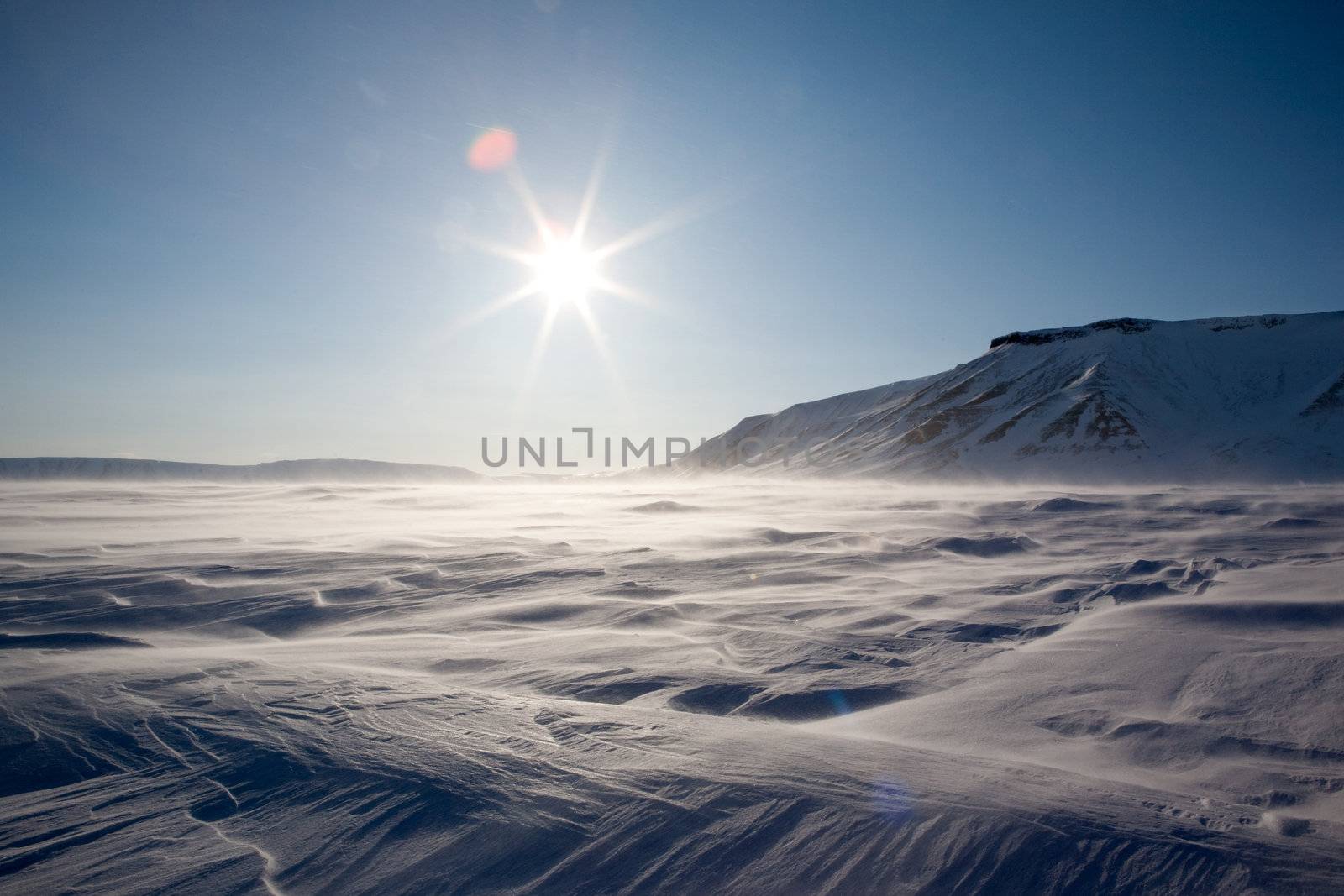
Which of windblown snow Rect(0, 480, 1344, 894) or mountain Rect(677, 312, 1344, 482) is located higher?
mountain Rect(677, 312, 1344, 482)

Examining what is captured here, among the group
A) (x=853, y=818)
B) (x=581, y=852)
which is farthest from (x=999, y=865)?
(x=581, y=852)

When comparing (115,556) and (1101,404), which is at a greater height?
(1101,404)

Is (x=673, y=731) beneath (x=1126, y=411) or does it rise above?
beneath

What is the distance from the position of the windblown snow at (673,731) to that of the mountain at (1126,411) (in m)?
35.0

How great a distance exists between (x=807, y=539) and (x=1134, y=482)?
31.2 m

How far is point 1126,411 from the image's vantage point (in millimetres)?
40219

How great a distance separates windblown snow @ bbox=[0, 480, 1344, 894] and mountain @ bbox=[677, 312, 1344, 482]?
1378 inches

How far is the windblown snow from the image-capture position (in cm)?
168

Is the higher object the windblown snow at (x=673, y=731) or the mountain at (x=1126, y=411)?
the mountain at (x=1126, y=411)

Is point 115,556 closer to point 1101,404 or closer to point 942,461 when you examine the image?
point 942,461

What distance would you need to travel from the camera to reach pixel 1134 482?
31.5 metres

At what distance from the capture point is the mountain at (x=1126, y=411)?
33.7 metres

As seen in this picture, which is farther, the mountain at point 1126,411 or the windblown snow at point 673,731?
the mountain at point 1126,411

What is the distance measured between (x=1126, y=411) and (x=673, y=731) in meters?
Answer: 47.8
